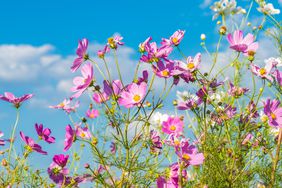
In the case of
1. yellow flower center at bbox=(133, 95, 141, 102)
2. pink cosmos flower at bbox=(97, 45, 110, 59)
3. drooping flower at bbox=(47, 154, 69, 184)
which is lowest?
drooping flower at bbox=(47, 154, 69, 184)

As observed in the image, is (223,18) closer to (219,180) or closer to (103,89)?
(219,180)

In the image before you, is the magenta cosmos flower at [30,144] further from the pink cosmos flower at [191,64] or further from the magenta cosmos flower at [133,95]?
the pink cosmos flower at [191,64]

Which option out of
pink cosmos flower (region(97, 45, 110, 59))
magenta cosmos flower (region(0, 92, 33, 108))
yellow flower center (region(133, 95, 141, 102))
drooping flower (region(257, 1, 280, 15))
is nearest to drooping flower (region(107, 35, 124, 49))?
pink cosmos flower (region(97, 45, 110, 59))

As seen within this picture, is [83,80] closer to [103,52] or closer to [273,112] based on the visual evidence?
[103,52]

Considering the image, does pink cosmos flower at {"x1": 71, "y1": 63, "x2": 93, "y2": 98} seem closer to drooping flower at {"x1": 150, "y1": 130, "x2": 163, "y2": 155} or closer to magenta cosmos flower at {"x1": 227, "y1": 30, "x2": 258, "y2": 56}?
drooping flower at {"x1": 150, "y1": 130, "x2": 163, "y2": 155}

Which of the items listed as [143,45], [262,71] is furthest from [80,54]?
[262,71]

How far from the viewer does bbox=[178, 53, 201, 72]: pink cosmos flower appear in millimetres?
1705

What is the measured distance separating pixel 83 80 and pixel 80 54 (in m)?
0.10

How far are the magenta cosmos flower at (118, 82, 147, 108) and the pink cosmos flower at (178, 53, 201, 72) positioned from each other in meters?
0.24

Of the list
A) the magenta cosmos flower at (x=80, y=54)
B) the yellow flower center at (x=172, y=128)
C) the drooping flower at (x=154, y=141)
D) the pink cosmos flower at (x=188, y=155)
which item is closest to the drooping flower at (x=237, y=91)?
the yellow flower center at (x=172, y=128)

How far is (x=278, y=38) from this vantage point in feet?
7.73

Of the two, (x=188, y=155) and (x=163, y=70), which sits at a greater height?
(x=163, y=70)

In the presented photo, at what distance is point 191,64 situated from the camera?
1720 mm

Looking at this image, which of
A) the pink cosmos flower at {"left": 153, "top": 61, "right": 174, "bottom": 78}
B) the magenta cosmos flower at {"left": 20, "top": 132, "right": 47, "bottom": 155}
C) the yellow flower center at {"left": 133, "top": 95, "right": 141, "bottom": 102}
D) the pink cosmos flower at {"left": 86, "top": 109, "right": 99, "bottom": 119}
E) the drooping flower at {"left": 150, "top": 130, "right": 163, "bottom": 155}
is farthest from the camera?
the pink cosmos flower at {"left": 86, "top": 109, "right": 99, "bottom": 119}
